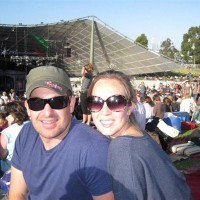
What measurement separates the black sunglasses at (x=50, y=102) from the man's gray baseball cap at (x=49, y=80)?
37mm

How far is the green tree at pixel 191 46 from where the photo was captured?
277 ft

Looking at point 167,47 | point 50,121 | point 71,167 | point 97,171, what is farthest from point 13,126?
point 167,47

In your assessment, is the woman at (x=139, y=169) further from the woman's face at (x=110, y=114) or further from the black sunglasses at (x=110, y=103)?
the black sunglasses at (x=110, y=103)

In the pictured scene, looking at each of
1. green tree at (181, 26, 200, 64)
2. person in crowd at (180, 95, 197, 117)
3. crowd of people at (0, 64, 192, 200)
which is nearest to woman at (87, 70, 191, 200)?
crowd of people at (0, 64, 192, 200)

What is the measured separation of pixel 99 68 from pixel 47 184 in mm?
41740

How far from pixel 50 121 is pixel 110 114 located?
1.29 feet

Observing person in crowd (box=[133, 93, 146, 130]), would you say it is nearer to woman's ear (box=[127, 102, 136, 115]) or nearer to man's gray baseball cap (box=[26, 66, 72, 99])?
woman's ear (box=[127, 102, 136, 115])

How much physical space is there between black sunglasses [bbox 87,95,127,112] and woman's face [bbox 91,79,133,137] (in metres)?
0.02

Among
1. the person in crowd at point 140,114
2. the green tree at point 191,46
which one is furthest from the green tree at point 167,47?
the person in crowd at point 140,114

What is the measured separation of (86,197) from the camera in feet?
6.56

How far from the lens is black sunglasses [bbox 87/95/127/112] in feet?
6.95

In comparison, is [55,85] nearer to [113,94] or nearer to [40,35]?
[113,94]

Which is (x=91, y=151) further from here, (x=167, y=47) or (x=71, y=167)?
(x=167, y=47)

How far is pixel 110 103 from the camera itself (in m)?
2.14
